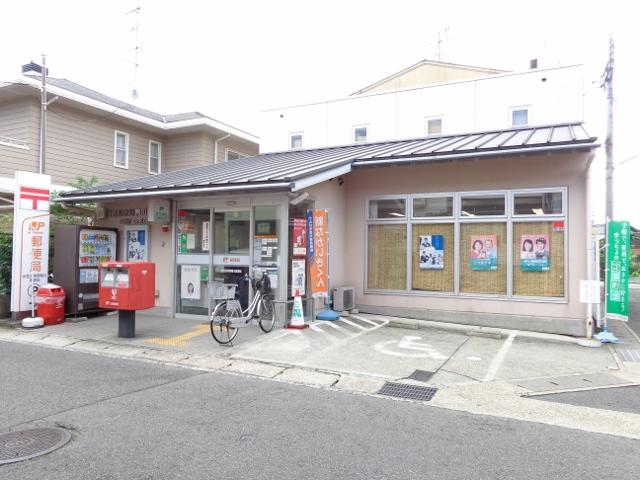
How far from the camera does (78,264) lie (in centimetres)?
1033

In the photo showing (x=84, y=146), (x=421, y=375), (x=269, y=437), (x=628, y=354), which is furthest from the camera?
(x=84, y=146)

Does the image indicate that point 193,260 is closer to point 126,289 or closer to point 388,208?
point 126,289

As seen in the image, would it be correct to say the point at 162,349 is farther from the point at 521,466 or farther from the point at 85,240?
the point at 521,466

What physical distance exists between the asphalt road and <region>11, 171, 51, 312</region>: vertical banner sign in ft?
15.0

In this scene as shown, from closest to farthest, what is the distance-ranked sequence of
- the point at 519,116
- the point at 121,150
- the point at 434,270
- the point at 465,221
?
the point at 465,221
the point at 434,270
the point at 519,116
the point at 121,150

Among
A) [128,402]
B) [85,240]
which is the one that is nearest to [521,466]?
[128,402]

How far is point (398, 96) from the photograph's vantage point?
14.9 meters

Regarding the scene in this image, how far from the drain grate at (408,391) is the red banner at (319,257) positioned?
145 inches

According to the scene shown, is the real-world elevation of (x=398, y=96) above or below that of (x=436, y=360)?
above

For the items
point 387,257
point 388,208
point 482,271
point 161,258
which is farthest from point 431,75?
point 161,258

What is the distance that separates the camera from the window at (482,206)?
391 inches

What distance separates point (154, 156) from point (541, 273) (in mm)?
15691

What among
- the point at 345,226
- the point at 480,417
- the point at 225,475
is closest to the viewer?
the point at 225,475

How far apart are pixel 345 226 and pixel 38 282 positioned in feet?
22.9
